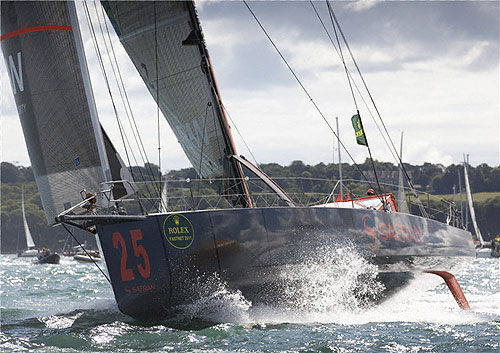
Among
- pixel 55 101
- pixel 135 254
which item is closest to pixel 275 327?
pixel 135 254

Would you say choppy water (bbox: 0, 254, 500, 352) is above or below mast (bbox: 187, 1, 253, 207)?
below

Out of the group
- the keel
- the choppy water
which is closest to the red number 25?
the choppy water

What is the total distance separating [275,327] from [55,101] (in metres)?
4.37

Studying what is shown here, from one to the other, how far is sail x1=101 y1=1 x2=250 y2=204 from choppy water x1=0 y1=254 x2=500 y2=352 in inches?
107

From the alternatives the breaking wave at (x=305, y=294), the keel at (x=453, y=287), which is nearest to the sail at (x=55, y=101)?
the breaking wave at (x=305, y=294)

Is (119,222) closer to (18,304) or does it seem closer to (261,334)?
(261,334)

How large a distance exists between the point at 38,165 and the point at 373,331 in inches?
205

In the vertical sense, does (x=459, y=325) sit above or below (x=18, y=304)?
below

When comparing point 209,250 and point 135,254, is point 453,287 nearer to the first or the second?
point 209,250

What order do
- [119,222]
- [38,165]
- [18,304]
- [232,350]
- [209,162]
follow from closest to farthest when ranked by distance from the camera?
[232,350]
[119,222]
[38,165]
[209,162]
[18,304]

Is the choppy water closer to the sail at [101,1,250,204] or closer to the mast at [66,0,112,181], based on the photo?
the mast at [66,0,112,181]

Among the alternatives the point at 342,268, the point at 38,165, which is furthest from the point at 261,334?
the point at 38,165

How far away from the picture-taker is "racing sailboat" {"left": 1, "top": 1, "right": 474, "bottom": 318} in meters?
7.35

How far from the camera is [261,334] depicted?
6.81 meters
